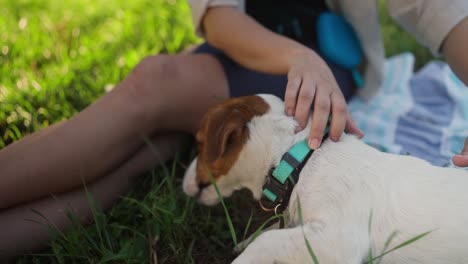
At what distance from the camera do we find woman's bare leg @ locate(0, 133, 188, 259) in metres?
2.18

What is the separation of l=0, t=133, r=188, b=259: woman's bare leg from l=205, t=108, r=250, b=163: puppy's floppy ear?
2.23ft

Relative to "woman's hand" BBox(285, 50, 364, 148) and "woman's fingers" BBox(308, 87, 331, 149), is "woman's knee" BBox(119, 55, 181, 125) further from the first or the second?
"woman's fingers" BBox(308, 87, 331, 149)

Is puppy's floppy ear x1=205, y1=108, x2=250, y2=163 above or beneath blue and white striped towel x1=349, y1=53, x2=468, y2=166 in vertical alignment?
above

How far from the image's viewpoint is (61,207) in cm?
231

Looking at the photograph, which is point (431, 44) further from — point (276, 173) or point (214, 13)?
point (276, 173)

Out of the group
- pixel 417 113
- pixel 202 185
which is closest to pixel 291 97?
pixel 202 185

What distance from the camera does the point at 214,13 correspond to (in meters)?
2.78

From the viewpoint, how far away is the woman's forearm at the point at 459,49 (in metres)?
2.46

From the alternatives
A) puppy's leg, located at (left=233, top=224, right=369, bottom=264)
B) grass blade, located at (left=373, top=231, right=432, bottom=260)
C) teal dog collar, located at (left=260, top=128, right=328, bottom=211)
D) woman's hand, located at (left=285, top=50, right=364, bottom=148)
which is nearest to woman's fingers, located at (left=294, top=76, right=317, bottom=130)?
woman's hand, located at (left=285, top=50, right=364, bottom=148)

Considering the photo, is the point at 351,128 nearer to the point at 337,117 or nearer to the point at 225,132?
the point at 337,117

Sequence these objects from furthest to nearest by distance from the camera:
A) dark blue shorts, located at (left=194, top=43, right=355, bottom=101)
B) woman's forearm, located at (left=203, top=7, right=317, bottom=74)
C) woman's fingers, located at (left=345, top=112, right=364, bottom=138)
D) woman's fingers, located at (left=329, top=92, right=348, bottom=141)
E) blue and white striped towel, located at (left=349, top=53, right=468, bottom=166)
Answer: blue and white striped towel, located at (left=349, top=53, right=468, bottom=166) < dark blue shorts, located at (left=194, top=43, right=355, bottom=101) < woman's forearm, located at (left=203, top=7, right=317, bottom=74) < woman's fingers, located at (left=345, top=112, right=364, bottom=138) < woman's fingers, located at (left=329, top=92, right=348, bottom=141)

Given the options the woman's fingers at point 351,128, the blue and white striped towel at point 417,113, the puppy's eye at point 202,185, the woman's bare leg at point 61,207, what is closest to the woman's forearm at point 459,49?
the blue and white striped towel at point 417,113

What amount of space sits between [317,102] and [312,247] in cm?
58

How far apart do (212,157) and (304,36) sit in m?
1.35
